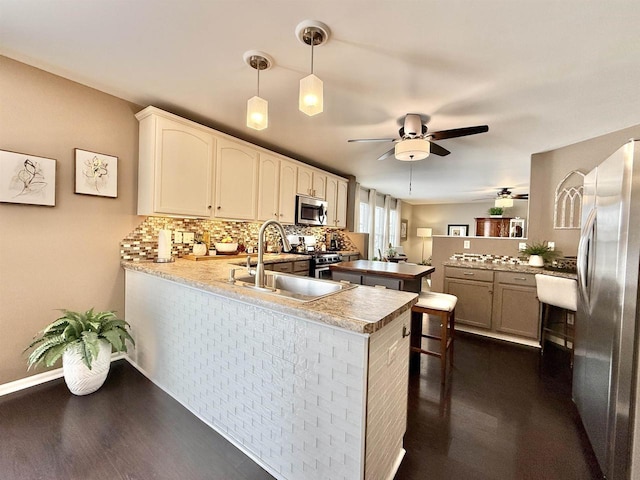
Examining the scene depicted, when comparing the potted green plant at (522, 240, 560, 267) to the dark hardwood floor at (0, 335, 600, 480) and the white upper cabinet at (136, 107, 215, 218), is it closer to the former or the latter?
the dark hardwood floor at (0, 335, 600, 480)

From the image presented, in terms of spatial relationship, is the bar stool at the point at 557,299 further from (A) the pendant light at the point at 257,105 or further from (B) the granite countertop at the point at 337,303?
(A) the pendant light at the point at 257,105

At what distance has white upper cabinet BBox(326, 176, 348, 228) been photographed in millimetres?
4887

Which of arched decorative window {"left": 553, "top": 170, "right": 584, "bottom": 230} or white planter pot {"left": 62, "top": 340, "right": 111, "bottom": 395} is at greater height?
arched decorative window {"left": 553, "top": 170, "right": 584, "bottom": 230}

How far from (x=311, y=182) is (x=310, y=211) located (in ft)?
1.62

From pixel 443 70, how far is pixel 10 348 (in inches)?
149

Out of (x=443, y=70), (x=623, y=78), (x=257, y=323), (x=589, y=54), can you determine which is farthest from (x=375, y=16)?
(x=623, y=78)

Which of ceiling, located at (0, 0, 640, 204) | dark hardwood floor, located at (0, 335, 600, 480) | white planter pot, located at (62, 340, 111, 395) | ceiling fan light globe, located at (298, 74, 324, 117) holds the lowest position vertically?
dark hardwood floor, located at (0, 335, 600, 480)

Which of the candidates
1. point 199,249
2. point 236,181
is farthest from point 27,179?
point 236,181

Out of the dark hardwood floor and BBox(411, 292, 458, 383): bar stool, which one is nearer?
the dark hardwood floor

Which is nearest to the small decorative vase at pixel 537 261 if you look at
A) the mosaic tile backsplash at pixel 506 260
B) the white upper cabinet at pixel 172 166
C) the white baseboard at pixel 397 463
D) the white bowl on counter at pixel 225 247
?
the mosaic tile backsplash at pixel 506 260

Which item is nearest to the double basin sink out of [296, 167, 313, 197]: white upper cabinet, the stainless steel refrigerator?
the stainless steel refrigerator

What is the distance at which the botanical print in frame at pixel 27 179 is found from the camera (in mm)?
1892

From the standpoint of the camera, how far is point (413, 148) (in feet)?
8.21

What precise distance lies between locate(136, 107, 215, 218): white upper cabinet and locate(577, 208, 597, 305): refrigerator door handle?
3226 millimetres
